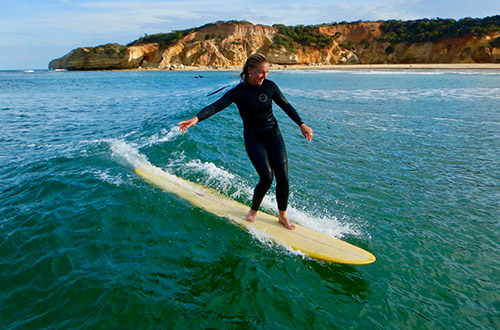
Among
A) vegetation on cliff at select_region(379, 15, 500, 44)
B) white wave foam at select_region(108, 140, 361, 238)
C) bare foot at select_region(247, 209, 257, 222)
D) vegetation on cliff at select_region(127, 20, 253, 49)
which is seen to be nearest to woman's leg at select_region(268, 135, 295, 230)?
bare foot at select_region(247, 209, 257, 222)

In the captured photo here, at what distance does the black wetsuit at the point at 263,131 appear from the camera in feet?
16.5

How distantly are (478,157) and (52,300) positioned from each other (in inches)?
442

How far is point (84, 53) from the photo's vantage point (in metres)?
102

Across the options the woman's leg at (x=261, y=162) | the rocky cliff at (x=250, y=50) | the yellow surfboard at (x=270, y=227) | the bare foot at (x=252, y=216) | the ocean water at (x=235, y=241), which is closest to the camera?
the ocean water at (x=235, y=241)

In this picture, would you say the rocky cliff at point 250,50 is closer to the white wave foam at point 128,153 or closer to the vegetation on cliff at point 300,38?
the vegetation on cliff at point 300,38

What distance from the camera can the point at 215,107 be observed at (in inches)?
192

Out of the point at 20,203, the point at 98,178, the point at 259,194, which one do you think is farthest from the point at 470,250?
the point at 20,203

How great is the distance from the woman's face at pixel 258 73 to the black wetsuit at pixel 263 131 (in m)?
0.09

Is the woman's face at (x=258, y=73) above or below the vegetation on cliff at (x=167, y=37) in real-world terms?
below

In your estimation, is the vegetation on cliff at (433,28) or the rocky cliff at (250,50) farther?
the rocky cliff at (250,50)

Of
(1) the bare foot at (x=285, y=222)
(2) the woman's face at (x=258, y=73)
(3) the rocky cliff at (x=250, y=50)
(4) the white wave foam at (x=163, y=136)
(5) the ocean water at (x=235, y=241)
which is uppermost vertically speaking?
(3) the rocky cliff at (x=250, y=50)

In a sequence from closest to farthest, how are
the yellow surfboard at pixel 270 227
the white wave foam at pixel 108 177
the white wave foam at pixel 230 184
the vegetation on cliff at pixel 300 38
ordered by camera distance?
the yellow surfboard at pixel 270 227
the white wave foam at pixel 230 184
the white wave foam at pixel 108 177
the vegetation on cliff at pixel 300 38

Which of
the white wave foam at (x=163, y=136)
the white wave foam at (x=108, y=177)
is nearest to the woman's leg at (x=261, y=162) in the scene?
the white wave foam at (x=108, y=177)

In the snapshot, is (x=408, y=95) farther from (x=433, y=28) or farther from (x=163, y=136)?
(x=433, y=28)
